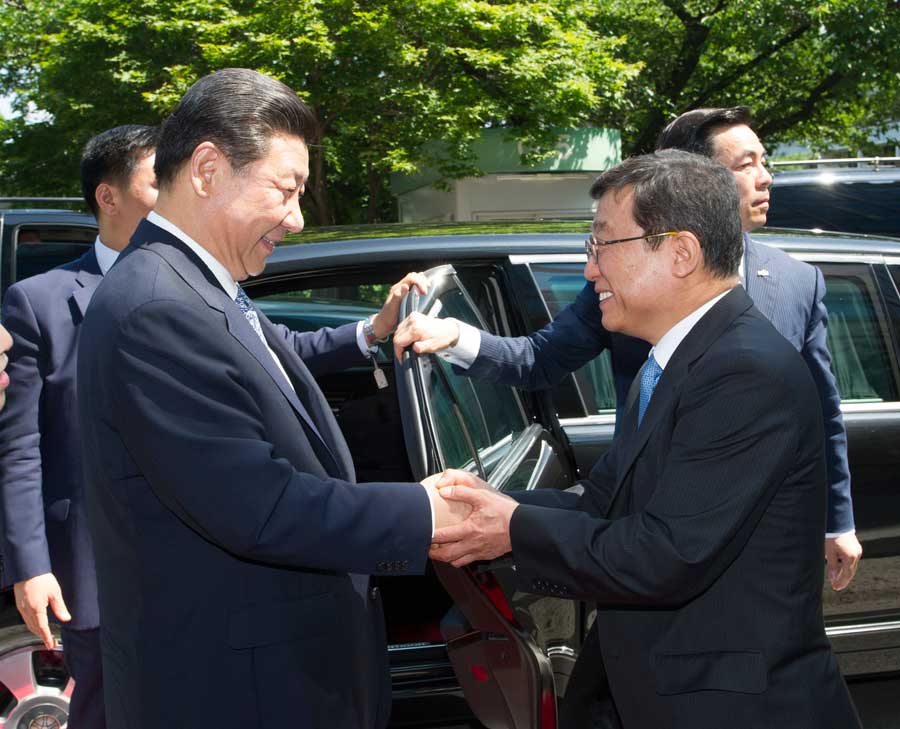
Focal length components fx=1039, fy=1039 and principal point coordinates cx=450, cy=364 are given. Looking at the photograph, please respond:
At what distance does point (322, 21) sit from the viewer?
1477 cm

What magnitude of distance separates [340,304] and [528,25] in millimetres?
12416

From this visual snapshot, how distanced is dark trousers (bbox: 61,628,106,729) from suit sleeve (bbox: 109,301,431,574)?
110 cm

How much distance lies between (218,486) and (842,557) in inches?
77.4

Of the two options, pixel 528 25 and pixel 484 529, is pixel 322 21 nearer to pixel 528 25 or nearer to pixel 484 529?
pixel 528 25

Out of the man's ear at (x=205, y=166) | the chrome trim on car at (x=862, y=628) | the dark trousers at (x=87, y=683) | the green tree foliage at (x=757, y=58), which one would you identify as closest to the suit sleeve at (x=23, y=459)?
the dark trousers at (x=87, y=683)

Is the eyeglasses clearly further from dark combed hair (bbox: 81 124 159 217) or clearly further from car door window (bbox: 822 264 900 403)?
car door window (bbox: 822 264 900 403)

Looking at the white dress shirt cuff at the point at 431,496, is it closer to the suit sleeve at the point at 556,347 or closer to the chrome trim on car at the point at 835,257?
the suit sleeve at the point at 556,347

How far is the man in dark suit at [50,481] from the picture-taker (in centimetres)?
256

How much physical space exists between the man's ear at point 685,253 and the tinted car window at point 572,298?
4.38 ft

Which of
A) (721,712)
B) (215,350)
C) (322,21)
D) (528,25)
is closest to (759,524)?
(721,712)

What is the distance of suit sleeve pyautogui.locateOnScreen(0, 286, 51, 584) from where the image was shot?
256cm

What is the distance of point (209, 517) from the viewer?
175 centimetres

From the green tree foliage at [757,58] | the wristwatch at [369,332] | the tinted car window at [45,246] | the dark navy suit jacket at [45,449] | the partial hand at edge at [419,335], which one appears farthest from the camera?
the green tree foliage at [757,58]

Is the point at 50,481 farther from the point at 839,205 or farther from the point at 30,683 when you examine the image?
the point at 839,205
